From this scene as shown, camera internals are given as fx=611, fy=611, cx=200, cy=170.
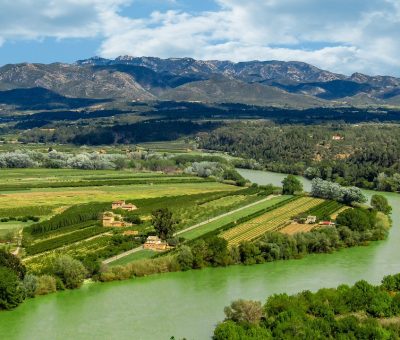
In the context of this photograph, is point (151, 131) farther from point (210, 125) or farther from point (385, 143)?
point (385, 143)

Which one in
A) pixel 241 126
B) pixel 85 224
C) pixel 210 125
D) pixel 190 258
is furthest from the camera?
pixel 210 125

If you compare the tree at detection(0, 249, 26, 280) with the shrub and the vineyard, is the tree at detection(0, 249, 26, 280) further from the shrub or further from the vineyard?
the vineyard

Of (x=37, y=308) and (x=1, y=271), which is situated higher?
(x=1, y=271)

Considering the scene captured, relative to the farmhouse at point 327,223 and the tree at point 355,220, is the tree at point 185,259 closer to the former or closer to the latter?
the tree at point 355,220

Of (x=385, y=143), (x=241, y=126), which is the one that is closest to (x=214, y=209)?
(x=385, y=143)

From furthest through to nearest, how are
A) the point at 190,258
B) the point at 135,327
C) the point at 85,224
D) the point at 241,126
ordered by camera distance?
the point at 241,126
the point at 85,224
the point at 190,258
the point at 135,327

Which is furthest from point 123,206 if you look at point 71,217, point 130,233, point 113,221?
point 130,233

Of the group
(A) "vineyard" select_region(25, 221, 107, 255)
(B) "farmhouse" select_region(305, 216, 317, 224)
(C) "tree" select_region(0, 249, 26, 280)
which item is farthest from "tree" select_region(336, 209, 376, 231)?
(C) "tree" select_region(0, 249, 26, 280)
